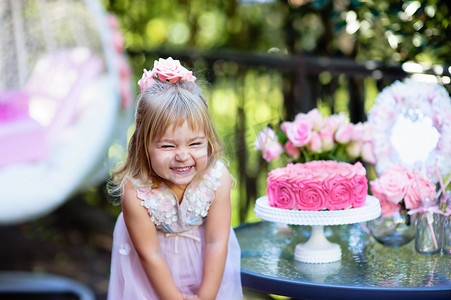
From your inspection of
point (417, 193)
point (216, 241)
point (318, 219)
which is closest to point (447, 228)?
point (417, 193)

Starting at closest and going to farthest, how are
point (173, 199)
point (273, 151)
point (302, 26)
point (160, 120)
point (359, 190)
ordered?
point (160, 120), point (173, 199), point (359, 190), point (273, 151), point (302, 26)

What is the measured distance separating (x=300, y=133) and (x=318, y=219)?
0.36 metres

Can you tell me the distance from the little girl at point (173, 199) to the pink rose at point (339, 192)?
0.28m

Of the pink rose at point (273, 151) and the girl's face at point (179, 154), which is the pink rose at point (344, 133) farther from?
the girl's face at point (179, 154)

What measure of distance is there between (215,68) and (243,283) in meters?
2.33

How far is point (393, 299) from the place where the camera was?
5.10ft

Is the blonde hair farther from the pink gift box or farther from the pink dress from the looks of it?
the pink gift box

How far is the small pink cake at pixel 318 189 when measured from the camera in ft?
5.66

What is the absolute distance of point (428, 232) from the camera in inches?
71.3

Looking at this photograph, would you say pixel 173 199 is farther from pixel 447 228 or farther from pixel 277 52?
pixel 277 52

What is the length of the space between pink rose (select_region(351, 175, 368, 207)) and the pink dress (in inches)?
14.2

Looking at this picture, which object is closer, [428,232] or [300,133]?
[428,232]

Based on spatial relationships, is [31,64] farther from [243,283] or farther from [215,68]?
[243,283]

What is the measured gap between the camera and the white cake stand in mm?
1710
